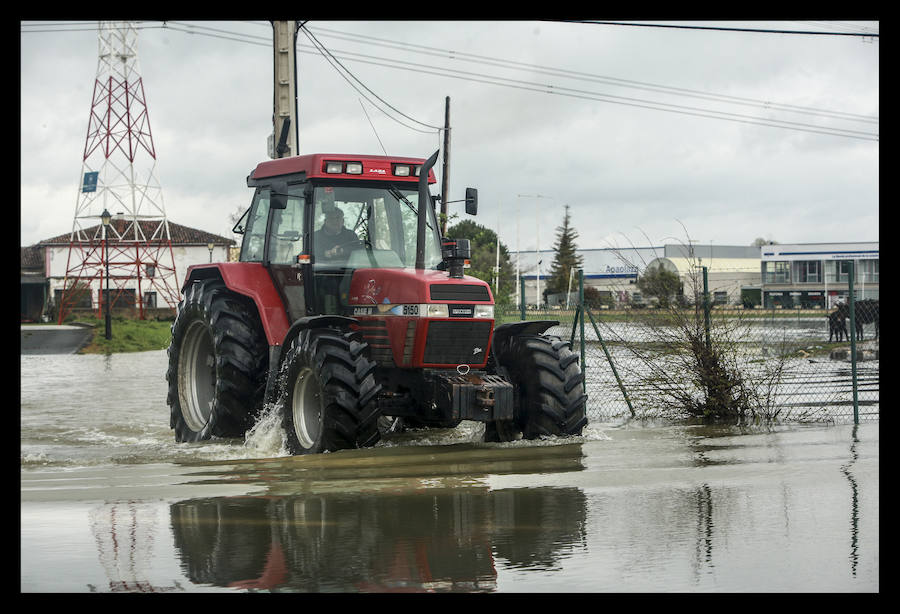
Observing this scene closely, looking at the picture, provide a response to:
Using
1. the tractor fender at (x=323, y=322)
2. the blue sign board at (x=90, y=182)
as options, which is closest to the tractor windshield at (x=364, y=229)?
the tractor fender at (x=323, y=322)

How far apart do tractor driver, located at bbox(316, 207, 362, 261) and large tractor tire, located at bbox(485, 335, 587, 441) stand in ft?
6.30

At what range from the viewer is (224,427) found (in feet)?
38.5

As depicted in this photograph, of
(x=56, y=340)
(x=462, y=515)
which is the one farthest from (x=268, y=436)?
(x=56, y=340)

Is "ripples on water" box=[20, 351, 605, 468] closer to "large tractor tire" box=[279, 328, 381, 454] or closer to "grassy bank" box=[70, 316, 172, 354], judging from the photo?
"large tractor tire" box=[279, 328, 381, 454]

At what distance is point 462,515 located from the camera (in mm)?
7547

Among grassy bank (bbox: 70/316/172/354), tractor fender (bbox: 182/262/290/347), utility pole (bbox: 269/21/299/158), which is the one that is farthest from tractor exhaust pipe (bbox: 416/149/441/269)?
grassy bank (bbox: 70/316/172/354)

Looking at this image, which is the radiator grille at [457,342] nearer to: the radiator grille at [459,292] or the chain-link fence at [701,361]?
the radiator grille at [459,292]

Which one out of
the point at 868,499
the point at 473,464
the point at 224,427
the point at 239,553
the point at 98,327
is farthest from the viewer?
the point at 98,327

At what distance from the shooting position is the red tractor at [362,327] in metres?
10.2

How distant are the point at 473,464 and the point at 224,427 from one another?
3271 mm

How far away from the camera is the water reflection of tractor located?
19.2ft

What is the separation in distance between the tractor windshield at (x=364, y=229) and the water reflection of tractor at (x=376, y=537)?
3427 millimetres
